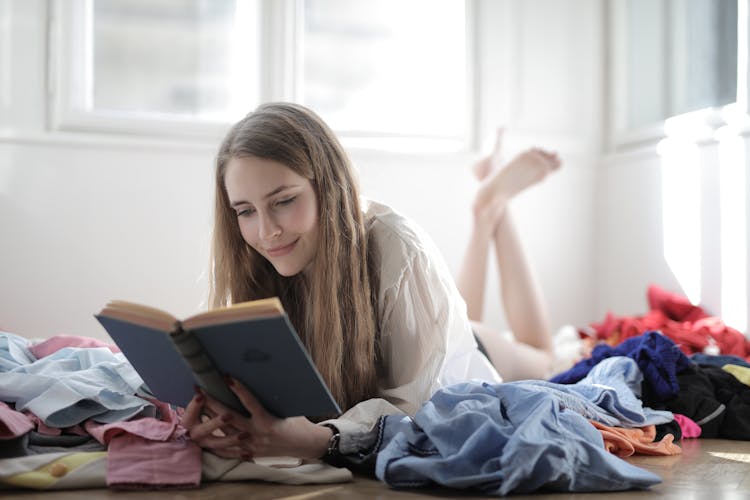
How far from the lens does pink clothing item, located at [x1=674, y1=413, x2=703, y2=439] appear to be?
1.80 metres

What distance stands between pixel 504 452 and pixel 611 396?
47 cm

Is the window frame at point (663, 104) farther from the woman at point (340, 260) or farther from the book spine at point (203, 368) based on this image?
the book spine at point (203, 368)

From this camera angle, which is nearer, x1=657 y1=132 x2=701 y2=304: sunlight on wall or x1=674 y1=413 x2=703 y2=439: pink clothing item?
x1=674 y1=413 x2=703 y2=439: pink clothing item

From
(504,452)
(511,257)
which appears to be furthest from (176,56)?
(504,452)

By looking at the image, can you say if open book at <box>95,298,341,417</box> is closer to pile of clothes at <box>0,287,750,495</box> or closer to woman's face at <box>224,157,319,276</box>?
pile of clothes at <box>0,287,750,495</box>

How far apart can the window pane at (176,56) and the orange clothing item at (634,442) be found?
1.81m

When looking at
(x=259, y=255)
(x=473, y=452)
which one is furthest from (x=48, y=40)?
(x=473, y=452)

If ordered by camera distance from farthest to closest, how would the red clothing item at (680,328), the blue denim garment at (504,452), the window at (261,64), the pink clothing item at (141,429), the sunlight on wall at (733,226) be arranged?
the window at (261,64)
the sunlight on wall at (733,226)
the red clothing item at (680,328)
the pink clothing item at (141,429)
the blue denim garment at (504,452)

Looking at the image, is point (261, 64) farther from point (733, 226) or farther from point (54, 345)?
point (733, 226)

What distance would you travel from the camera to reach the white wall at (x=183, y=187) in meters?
2.66

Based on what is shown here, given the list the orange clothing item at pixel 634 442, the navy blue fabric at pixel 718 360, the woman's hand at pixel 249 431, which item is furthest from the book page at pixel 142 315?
the navy blue fabric at pixel 718 360

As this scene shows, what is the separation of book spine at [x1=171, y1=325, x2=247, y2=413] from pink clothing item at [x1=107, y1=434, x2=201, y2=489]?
13 cm

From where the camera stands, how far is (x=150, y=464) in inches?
53.1

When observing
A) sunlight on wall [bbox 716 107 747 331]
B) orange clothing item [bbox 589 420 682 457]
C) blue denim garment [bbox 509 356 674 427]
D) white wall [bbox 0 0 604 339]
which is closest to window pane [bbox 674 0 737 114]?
sunlight on wall [bbox 716 107 747 331]
